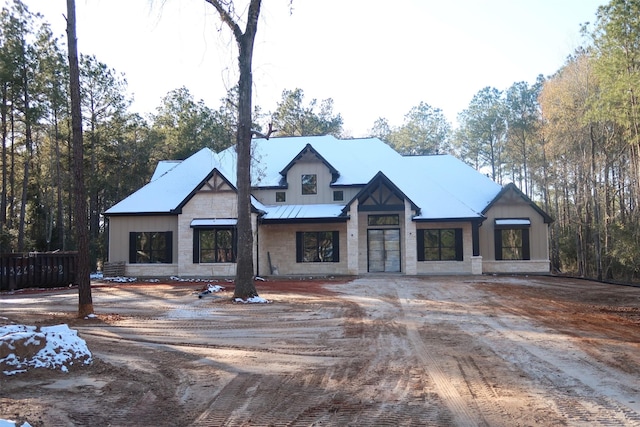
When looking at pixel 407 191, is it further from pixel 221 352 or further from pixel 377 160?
pixel 221 352

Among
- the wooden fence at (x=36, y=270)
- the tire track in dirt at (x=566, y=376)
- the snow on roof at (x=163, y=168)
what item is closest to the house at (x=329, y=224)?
the snow on roof at (x=163, y=168)

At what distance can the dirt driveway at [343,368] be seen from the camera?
5.06 m

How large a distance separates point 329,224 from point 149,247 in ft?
30.1

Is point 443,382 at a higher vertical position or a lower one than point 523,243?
lower

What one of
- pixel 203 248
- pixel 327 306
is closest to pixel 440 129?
pixel 203 248

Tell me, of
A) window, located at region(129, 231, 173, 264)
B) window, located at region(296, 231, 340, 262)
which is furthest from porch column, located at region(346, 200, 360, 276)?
window, located at region(129, 231, 173, 264)

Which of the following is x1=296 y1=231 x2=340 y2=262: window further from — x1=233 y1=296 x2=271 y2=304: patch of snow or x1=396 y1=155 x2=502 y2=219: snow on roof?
x1=233 y1=296 x2=271 y2=304: patch of snow

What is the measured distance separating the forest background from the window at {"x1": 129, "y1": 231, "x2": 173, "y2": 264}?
6982 mm

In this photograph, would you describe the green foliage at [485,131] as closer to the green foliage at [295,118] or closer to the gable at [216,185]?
the green foliage at [295,118]

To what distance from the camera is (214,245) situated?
25.3 m

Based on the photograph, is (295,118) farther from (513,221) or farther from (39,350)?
(39,350)

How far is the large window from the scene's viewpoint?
25094mm

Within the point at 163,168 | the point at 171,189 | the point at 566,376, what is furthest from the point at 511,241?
the point at 566,376

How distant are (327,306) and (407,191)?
48.1 ft
